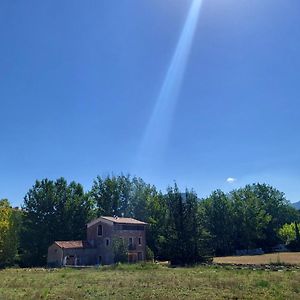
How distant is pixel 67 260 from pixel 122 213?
2603 centimetres

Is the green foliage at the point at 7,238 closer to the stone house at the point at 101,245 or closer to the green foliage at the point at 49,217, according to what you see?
the green foliage at the point at 49,217

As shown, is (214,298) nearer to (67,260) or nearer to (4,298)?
(4,298)

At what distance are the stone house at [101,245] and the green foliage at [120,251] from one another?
146cm

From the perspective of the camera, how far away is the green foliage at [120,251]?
55.9 meters

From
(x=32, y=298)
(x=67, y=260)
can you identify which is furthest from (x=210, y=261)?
(x=32, y=298)

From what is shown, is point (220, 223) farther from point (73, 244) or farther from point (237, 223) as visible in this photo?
point (73, 244)

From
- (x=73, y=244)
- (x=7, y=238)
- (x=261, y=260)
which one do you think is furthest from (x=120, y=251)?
(x=261, y=260)

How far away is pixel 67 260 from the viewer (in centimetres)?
5638

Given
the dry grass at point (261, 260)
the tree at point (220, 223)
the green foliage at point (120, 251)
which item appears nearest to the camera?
the dry grass at point (261, 260)

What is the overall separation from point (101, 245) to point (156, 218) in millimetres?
17904

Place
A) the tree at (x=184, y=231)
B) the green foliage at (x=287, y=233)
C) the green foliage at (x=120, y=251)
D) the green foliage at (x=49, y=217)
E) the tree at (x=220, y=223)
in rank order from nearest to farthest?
1. the tree at (x=184, y=231)
2. the green foliage at (x=120, y=251)
3. the green foliage at (x=49, y=217)
4. the tree at (x=220, y=223)
5. the green foliage at (x=287, y=233)

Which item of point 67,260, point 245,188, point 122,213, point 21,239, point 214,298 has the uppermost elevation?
point 245,188

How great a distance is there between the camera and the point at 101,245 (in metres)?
61.2

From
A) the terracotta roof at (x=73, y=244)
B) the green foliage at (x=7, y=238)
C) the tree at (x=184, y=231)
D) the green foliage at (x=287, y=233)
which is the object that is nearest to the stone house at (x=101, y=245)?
the terracotta roof at (x=73, y=244)
